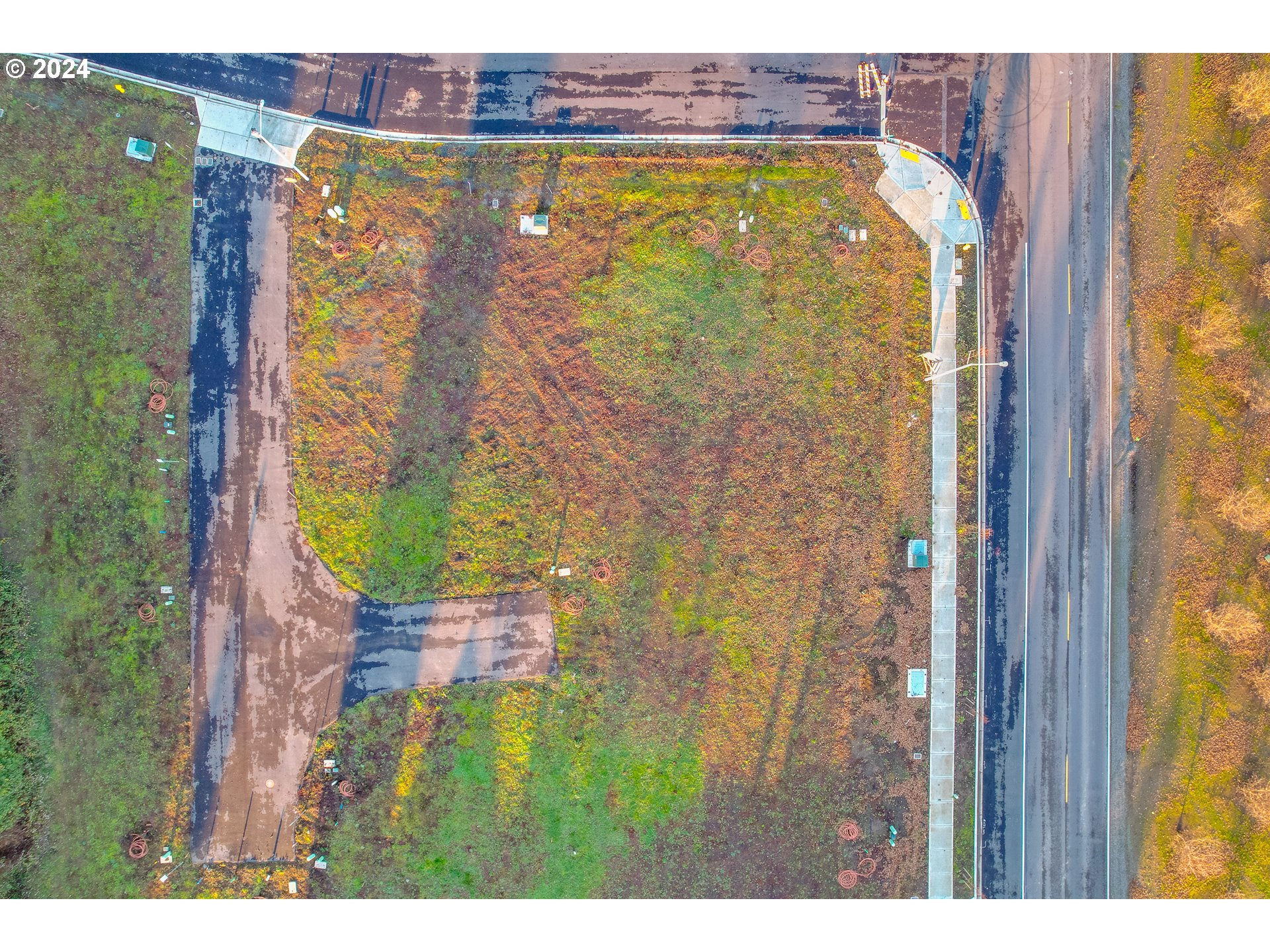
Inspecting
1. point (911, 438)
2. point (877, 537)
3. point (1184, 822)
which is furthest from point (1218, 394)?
point (1184, 822)

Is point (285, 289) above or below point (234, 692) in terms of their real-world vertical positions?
above

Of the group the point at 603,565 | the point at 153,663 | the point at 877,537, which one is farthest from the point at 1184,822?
the point at 153,663

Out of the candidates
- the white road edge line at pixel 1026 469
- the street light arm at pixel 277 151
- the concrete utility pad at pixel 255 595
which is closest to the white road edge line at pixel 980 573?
the white road edge line at pixel 1026 469

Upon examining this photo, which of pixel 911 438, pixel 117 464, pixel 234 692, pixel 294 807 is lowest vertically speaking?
pixel 294 807

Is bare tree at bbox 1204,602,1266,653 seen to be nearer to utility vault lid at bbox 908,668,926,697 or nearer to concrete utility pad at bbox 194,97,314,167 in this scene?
utility vault lid at bbox 908,668,926,697

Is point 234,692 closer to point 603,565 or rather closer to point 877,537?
point 603,565

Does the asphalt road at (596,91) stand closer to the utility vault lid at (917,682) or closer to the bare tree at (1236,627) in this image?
the utility vault lid at (917,682)
